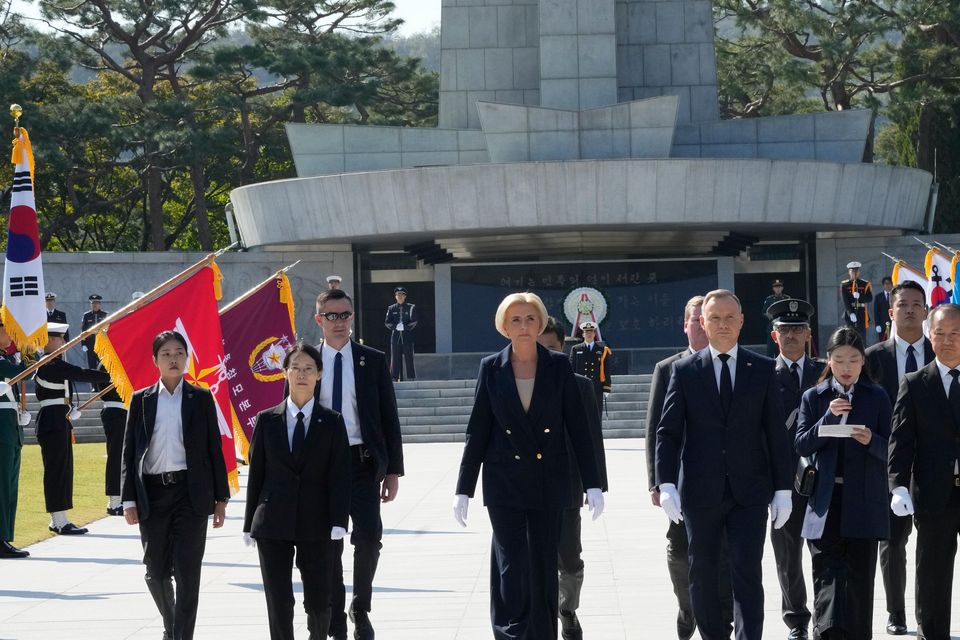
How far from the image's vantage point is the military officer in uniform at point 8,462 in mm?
10531

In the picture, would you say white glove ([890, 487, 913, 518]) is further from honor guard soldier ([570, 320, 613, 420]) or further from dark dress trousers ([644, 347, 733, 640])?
honor guard soldier ([570, 320, 613, 420])

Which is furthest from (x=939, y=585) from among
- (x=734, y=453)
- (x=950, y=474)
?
(x=734, y=453)

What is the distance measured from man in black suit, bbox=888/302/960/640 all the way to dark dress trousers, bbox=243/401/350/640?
254 centimetres

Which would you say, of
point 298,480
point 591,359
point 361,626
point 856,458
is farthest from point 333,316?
point 591,359

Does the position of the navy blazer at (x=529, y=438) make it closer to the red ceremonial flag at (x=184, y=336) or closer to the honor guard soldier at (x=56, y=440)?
the red ceremonial flag at (x=184, y=336)

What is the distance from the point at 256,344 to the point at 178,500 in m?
5.89

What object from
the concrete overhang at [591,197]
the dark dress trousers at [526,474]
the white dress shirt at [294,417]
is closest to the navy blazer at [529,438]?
the dark dress trousers at [526,474]

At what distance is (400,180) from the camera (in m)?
28.3

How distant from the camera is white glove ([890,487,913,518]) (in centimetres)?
650

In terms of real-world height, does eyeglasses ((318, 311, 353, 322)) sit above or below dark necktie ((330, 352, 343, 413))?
above

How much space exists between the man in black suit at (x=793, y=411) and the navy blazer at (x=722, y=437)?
0.61m

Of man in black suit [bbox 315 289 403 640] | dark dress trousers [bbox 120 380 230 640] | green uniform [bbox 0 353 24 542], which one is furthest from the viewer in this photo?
green uniform [bbox 0 353 24 542]

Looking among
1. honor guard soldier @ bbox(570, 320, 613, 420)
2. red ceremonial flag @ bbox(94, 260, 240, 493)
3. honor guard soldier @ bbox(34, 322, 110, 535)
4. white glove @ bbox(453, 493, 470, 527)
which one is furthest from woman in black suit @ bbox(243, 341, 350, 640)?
honor guard soldier @ bbox(570, 320, 613, 420)

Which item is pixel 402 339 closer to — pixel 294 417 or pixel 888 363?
pixel 888 363
